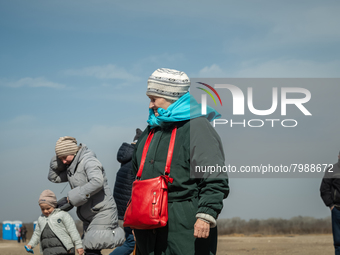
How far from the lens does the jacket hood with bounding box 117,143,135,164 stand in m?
7.74

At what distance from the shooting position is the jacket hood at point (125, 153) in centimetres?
774

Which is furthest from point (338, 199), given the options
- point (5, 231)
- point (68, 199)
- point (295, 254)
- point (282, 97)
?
point (5, 231)

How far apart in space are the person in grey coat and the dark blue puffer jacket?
2.32ft

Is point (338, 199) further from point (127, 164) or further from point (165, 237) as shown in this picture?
point (165, 237)

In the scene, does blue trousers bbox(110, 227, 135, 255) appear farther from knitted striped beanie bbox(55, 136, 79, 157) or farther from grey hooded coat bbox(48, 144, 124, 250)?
knitted striped beanie bbox(55, 136, 79, 157)

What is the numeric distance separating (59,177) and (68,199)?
61cm

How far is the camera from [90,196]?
6648 mm

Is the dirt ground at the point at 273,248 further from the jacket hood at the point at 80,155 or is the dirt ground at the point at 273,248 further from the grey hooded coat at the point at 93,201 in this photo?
the jacket hood at the point at 80,155

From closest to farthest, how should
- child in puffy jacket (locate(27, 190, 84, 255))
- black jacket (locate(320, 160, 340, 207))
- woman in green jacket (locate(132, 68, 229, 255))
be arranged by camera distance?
woman in green jacket (locate(132, 68, 229, 255)) < child in puffy jacket (locate(27, 190, 84, 255)) < black jacket (locate(320, 160, 340, 207))

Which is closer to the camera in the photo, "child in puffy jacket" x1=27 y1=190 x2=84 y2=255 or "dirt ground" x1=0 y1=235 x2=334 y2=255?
"child in puffy jacket" x1=27 y1=190 x2=84 y2=255

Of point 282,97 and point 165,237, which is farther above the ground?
point 282,97

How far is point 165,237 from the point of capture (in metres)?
3.98

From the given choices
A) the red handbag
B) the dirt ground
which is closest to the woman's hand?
the red handbag

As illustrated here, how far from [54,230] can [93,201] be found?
2.66ft
